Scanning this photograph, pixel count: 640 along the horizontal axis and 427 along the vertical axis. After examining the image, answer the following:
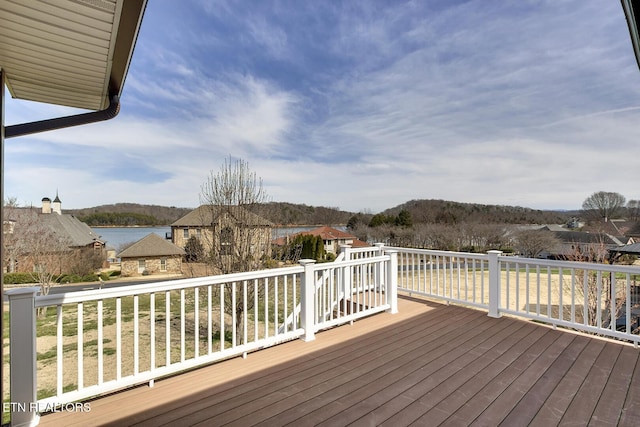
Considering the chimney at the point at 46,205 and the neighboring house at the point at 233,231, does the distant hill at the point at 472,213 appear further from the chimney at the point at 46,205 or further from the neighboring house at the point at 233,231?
the chimney at the point at 46,205

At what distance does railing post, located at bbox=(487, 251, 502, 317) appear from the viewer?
4324 millimetres

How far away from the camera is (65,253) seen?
16156 mm

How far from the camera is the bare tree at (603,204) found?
22.5 meters

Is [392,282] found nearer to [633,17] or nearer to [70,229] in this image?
[633,17]

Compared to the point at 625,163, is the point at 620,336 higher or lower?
lower

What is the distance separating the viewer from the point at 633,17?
1.37 metres

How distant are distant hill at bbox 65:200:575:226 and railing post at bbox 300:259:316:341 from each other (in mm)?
20205

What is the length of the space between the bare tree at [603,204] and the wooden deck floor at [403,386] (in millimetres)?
26529

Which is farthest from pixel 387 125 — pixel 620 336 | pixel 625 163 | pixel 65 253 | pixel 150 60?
pixel 65 253

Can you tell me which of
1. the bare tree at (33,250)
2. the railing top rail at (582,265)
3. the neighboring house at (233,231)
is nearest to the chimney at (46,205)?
the bare tree at (33,250)

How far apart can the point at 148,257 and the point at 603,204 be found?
38933mm

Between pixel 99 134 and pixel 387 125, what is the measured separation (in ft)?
A: 48.4

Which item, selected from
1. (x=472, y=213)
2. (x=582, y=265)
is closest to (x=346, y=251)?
(x=582, y=265)

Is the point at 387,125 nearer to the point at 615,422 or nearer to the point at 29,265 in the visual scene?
the point at 615,422
